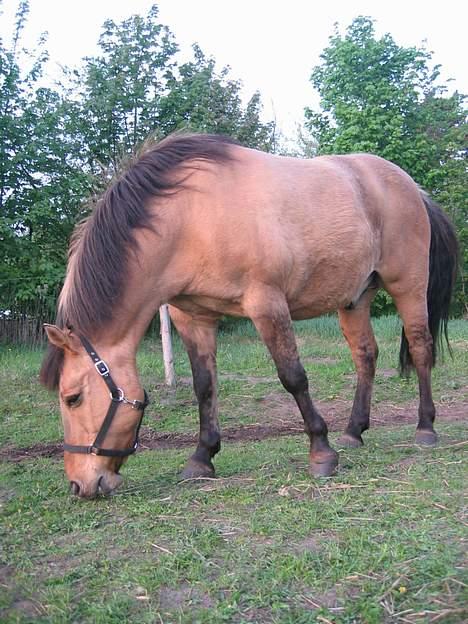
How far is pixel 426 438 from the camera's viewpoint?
4566 mm

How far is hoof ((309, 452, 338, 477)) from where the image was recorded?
369 centimetres

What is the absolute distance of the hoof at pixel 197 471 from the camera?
394cm

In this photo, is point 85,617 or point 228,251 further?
point 228,251

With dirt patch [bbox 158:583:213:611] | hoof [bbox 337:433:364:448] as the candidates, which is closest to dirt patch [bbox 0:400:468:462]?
hoof [bbox 337:433:364:448]

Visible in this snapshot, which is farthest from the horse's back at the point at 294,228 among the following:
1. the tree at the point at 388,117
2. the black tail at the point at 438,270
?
the tree at the point at 388,117

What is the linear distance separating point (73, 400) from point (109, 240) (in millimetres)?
935

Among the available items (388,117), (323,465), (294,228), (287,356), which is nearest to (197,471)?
(323,465)

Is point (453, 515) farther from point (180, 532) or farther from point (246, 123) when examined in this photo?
point (246, 123)

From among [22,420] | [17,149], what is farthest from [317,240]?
[17,149]

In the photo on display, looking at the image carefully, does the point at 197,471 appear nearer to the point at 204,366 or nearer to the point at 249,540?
the point at 204,366

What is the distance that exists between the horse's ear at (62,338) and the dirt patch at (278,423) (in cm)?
234

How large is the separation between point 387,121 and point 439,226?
14.8 meters

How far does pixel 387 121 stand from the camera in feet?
62.1

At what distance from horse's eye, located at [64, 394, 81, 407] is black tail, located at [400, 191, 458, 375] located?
120 inches
